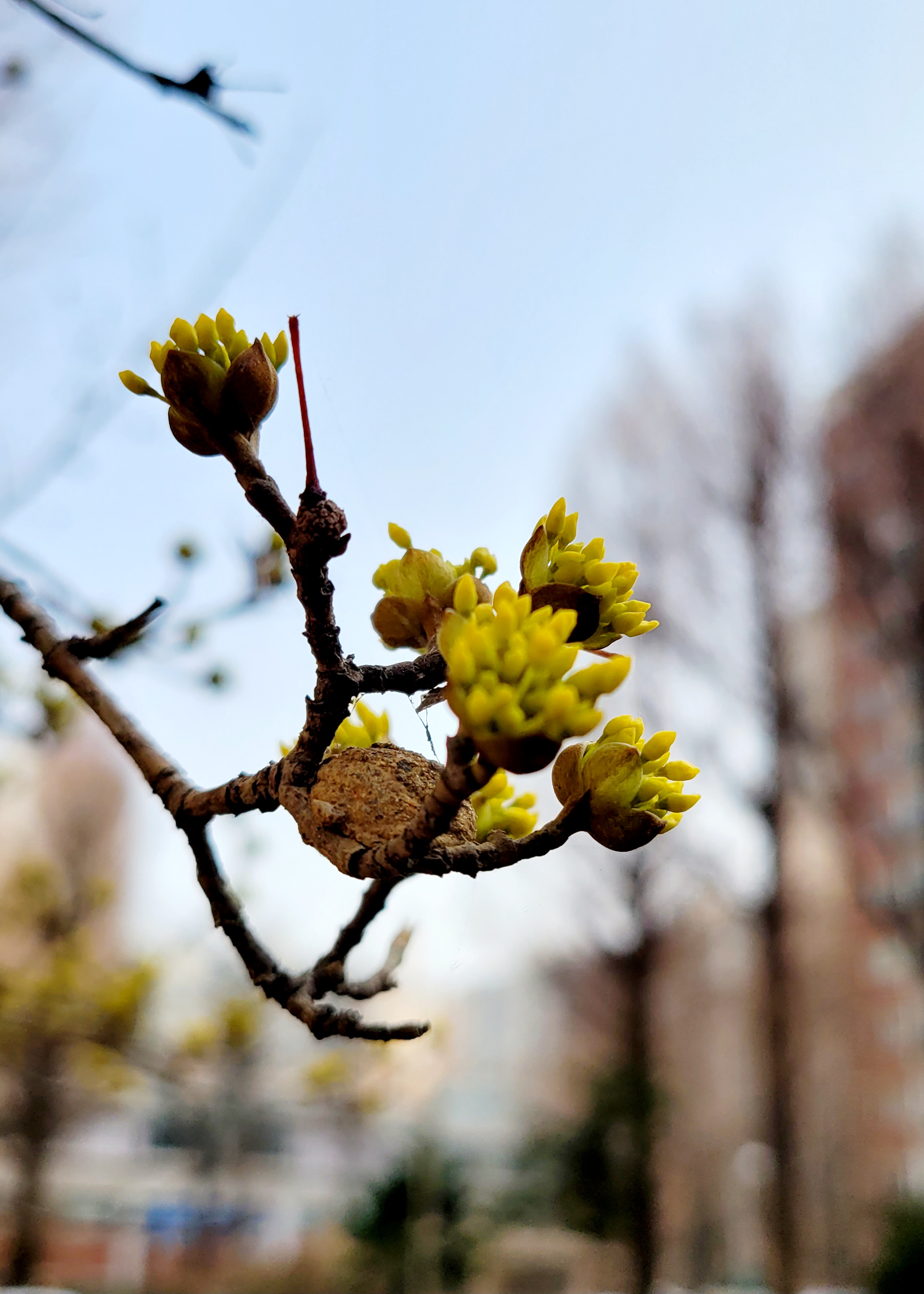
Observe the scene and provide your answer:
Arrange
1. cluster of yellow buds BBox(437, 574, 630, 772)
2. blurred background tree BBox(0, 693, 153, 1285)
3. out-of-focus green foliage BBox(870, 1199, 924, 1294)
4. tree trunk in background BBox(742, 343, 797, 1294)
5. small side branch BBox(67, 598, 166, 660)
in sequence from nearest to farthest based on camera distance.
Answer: cluster of yellow buds BBox(437, 574, 630, 772)
small side branch BBox(67, 598, 166, 660)
blurred background tree BBox(0, 693, 153, 1285)
out-of-focus green foliage BBox(870, 1199, 924, 1294)
tree trunk in background BBox(742, 343, 797, 1294)

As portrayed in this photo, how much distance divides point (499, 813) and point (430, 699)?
66mm

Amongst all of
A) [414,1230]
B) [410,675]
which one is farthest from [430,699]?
[414,1230]

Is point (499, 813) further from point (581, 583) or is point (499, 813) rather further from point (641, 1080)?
point (641, 1080)

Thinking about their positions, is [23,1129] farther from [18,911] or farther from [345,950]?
[345,950]

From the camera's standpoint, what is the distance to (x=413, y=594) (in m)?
0.44

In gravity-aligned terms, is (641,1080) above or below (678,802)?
below

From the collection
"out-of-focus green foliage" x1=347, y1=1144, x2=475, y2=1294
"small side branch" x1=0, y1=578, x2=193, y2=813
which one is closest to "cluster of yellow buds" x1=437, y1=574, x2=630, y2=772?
"small side branch" x1=0, y1=578, x2=193, y2=813

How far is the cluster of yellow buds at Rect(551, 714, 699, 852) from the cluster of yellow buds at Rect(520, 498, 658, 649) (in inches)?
1.5

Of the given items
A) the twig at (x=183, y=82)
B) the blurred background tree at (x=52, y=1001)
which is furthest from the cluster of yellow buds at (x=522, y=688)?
the blurred background tree at (x=52, y=1001)

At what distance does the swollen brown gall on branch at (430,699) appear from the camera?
0.93 feet

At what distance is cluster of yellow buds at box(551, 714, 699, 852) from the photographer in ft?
1.19

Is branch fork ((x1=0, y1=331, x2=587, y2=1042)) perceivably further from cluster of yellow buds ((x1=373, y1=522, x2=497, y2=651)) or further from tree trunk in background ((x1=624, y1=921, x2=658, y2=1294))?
tree trunk in background ((x1=624, y1=921, x2=658, y2=1294))

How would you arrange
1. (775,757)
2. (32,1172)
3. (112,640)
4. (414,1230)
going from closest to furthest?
(112,640), (32,1172), (775,757), (414,1230)

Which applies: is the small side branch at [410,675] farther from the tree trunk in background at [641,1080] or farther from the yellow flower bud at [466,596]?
the tree trunk in background at [641,1080]
